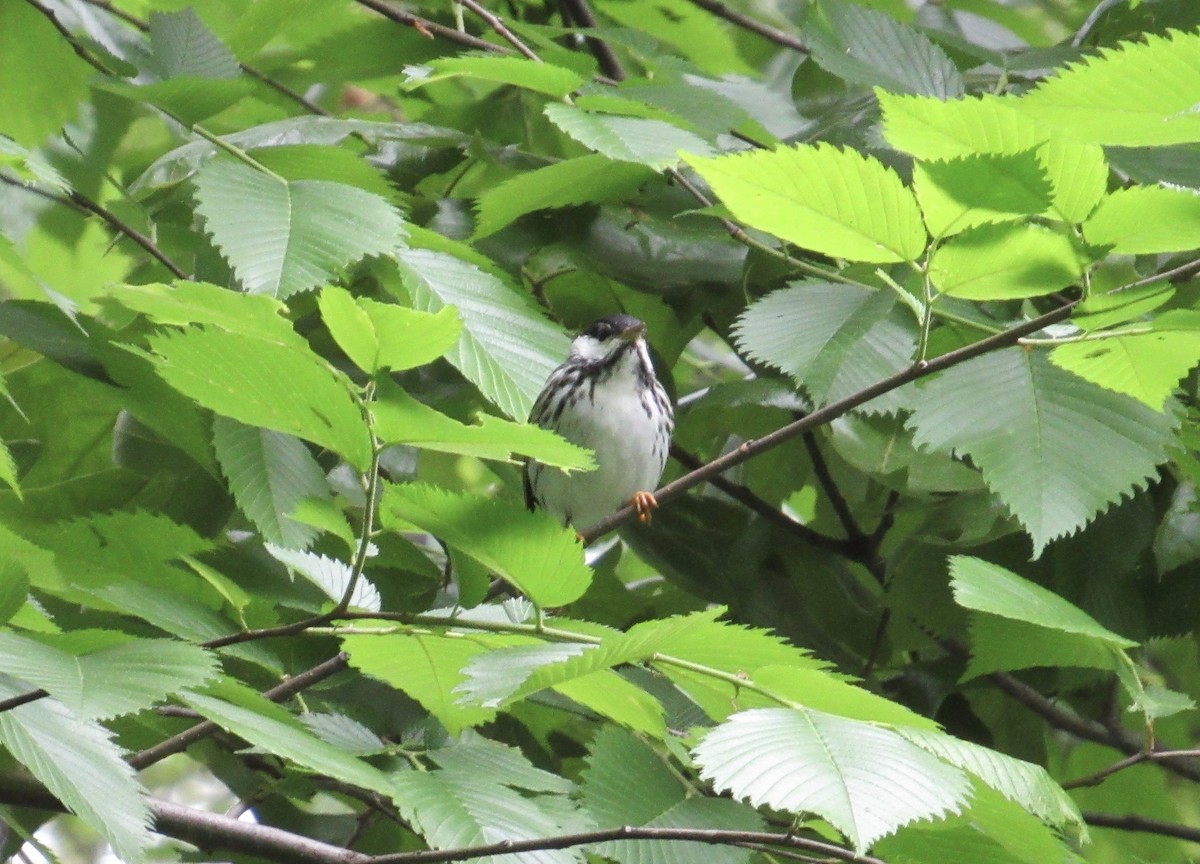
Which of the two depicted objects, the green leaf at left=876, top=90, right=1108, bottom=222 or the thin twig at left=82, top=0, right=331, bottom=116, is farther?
the thin twig at left=82, top=0, right=331, bottom=116

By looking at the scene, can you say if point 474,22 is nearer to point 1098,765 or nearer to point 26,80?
point 26,80

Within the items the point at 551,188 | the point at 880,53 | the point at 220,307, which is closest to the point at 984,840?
the point at 220,307

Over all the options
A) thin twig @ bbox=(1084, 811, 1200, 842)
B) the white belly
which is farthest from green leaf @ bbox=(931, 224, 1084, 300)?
the white belly

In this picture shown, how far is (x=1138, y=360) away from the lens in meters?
1.37

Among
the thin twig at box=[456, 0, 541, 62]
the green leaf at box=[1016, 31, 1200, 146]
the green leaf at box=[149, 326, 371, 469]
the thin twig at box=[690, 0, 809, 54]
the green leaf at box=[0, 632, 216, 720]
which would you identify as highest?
the green leaf at box=[1016, 31, 1200, 146]

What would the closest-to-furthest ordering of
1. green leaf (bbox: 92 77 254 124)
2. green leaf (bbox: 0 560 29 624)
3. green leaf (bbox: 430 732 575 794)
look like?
green leaf (bbox: 0 560 29 624) < green leaf (bbox: 430 732 575 794) < green leaf (bbox: 92 77 254 124)

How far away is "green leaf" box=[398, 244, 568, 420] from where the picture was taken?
157 cm

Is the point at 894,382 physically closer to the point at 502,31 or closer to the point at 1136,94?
the point at 1136,94

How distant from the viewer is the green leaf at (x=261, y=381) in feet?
3.62

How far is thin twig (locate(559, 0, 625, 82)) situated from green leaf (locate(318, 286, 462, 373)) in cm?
192

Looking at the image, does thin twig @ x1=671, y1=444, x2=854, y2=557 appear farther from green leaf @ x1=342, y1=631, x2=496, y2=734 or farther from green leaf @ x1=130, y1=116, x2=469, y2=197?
green leaf @ x1=342, y1=631, x2=496, y2=734

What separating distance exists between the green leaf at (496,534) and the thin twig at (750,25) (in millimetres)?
1980

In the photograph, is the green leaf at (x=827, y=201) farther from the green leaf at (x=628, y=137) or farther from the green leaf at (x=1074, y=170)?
the green leaf at (x=628, y=137)

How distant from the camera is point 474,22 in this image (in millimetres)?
2826
